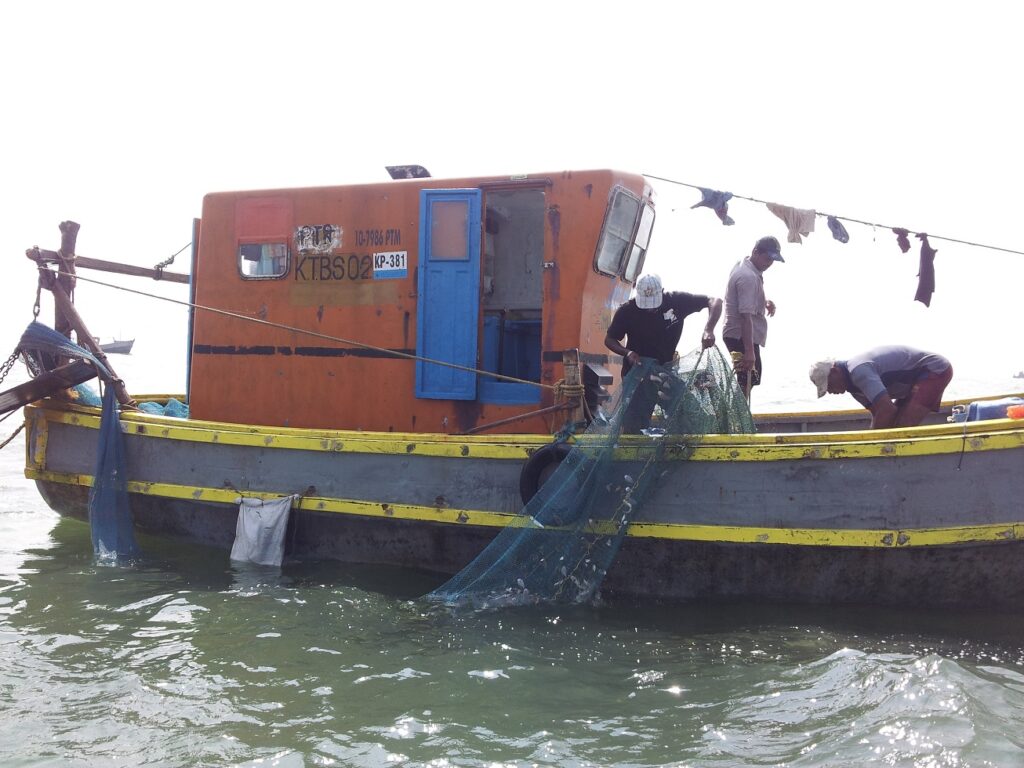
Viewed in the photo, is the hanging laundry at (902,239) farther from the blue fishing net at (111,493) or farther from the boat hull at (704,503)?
the blue fishing net at (111,493)

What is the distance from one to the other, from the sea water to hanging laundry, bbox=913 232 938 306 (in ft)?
8.80

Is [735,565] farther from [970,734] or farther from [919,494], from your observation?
[970,734]

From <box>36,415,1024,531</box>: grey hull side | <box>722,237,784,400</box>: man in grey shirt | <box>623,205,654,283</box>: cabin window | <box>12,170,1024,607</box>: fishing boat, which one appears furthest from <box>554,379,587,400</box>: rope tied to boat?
<box>623,205,654,283</box>: cabin window

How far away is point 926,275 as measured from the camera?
21.6 ft

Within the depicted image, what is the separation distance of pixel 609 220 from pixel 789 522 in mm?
2695

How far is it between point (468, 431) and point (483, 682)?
2.44 meters

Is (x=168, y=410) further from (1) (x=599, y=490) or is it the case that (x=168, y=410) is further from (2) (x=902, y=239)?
(2) (x=902, y=239)

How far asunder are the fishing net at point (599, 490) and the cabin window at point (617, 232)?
4.13 feet

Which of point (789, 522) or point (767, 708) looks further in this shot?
point (789, 522)

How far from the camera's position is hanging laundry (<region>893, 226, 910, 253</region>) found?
6.48 metres

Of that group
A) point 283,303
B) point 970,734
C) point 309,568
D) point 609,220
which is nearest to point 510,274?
point 609,220

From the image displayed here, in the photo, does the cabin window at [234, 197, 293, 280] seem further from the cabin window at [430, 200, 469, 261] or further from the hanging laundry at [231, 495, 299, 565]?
the hanging laundry at [231, 495, 299, 565]

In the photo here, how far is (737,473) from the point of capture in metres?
5.18

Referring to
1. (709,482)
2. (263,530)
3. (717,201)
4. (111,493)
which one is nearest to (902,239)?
(717,201)
